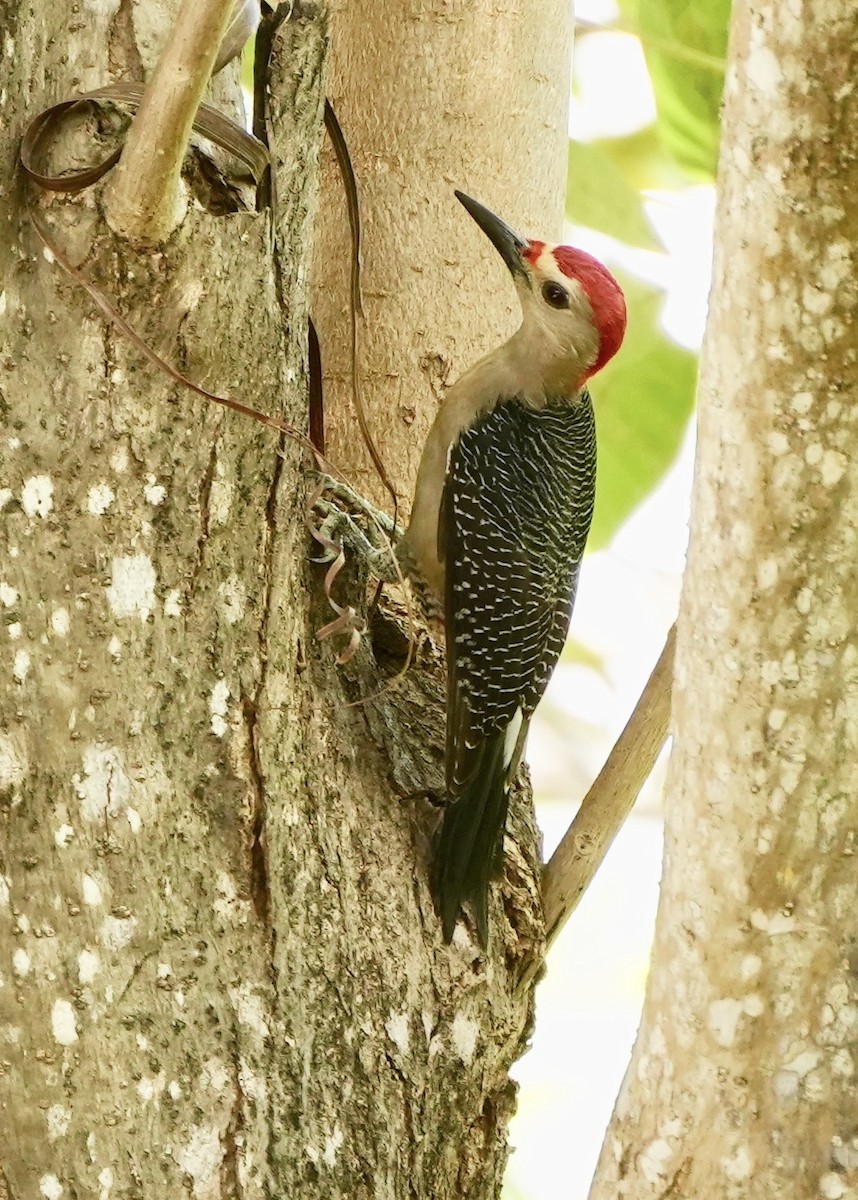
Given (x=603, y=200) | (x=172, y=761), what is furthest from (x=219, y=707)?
(x=603, y=200)

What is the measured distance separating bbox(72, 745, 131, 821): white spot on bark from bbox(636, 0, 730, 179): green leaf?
145 cm

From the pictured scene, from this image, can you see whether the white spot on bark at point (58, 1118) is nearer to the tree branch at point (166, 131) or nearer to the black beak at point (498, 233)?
the tree branch at point (166, 131)

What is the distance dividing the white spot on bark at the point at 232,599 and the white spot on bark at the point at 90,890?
0.27 m

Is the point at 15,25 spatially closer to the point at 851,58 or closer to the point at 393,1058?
the point at 851,58

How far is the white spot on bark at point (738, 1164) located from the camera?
3.67 ft

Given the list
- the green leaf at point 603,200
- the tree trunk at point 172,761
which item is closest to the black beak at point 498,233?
the green leaf at point 603,200

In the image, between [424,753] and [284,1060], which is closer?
[284,1060]

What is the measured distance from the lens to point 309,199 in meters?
1.56

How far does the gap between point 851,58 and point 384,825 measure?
2.95 feet

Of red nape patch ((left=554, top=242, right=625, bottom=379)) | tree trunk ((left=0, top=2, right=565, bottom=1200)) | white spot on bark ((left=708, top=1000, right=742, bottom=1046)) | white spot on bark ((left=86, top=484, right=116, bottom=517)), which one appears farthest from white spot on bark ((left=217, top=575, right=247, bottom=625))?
red nape patch ((left=554, top=242, right=625, bottom=379))

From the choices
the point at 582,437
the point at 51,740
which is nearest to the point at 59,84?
the point at 51,740

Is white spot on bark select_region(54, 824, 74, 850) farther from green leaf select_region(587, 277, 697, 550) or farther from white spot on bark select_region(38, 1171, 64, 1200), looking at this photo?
green leaf select_region(587, 277, 697, 550)

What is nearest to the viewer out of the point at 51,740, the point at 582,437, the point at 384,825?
the point at 51,740

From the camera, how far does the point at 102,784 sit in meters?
1.36
